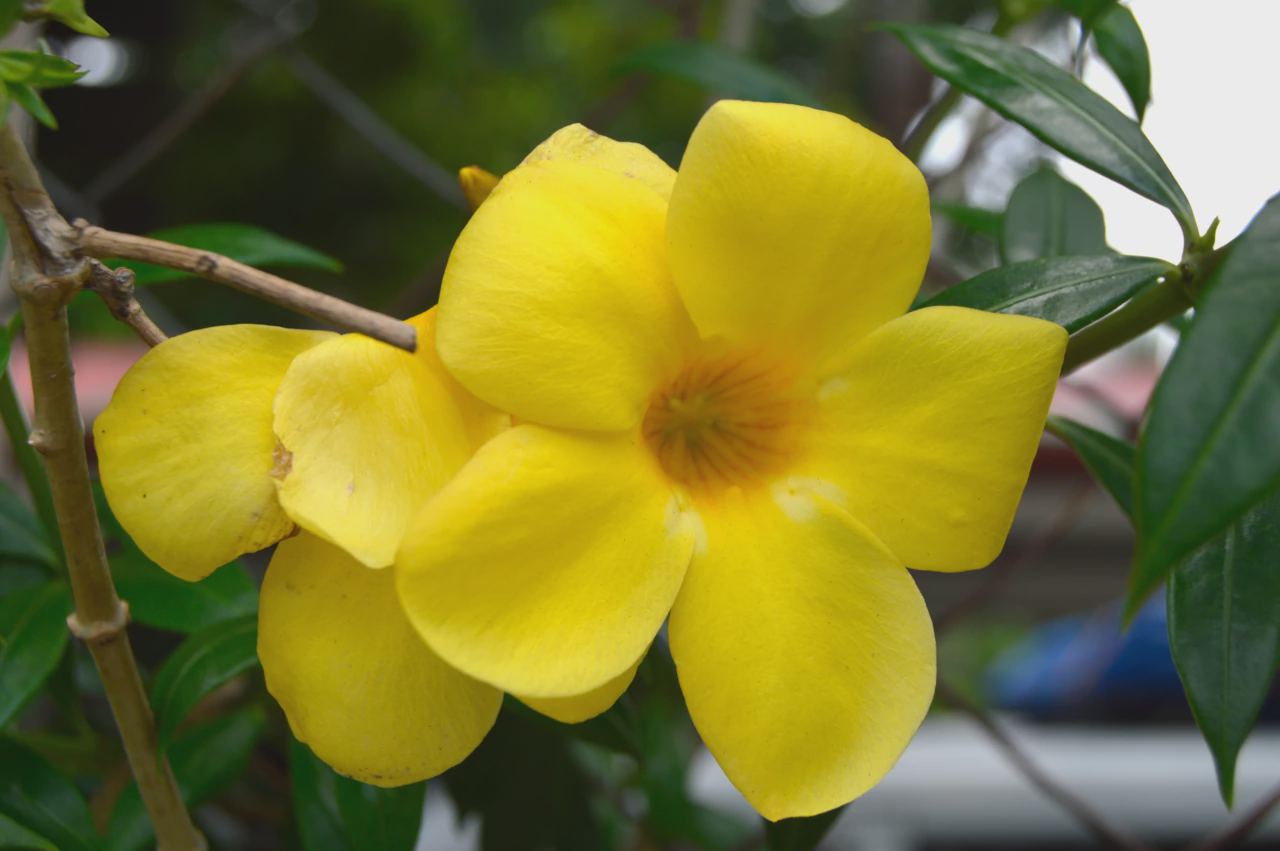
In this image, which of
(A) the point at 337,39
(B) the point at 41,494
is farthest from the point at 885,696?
(A) the point at 337,39

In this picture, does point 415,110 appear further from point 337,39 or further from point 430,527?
point 430,527

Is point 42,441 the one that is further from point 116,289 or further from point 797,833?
point 797,833

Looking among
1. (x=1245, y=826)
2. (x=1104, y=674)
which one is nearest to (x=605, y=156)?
(x=1245, y=826)

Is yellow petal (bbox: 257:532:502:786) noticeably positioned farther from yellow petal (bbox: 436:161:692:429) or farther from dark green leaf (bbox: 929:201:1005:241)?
dark green leaf (bbox: 929:201:1005:241)

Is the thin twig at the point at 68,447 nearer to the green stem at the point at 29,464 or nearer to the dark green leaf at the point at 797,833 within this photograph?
the green stem at the point at 29,464

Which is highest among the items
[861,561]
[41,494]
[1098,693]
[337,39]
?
[861,561]
